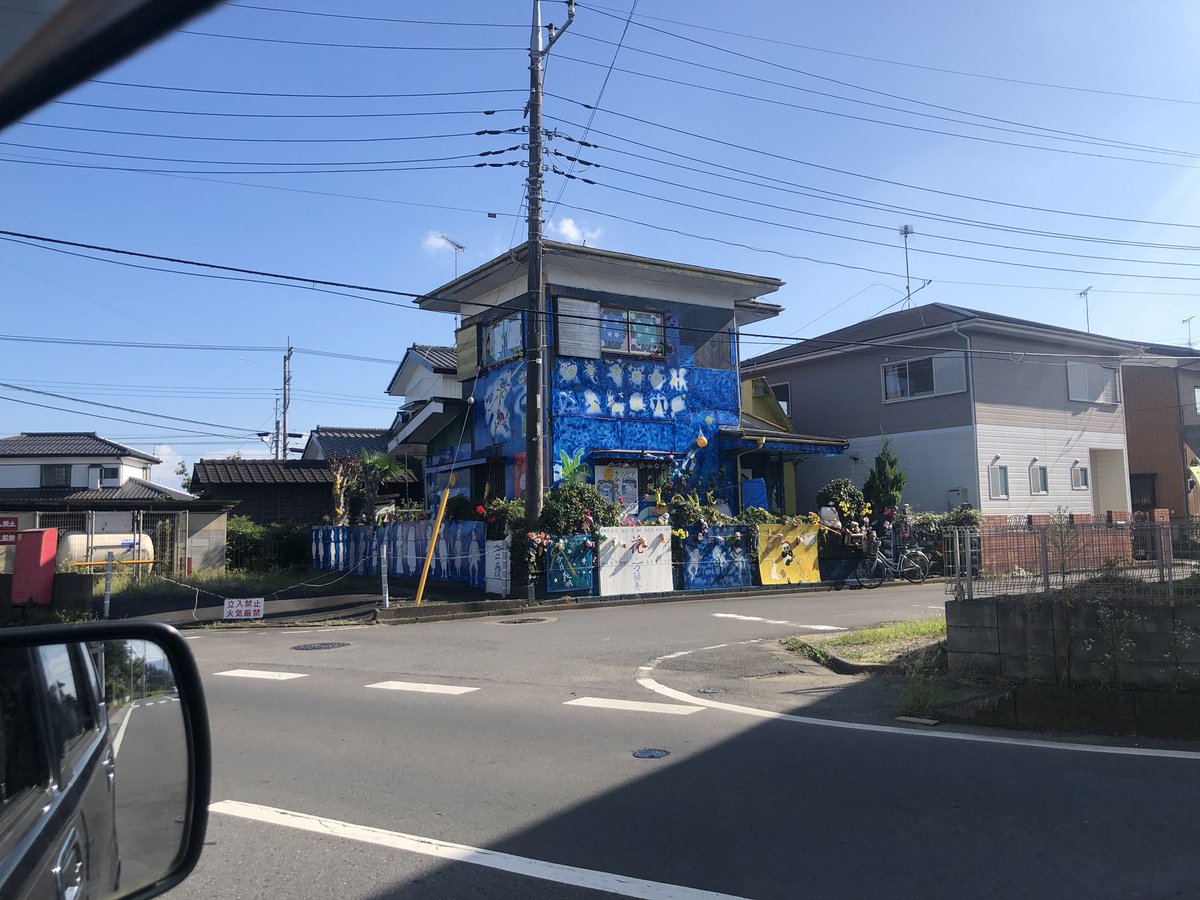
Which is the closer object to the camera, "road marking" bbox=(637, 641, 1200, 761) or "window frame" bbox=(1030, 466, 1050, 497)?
"road marking" bbox=(637, 641, 1200, 761)

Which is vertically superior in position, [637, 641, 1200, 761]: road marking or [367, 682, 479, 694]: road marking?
[367, 682, 479, 694]: road marking

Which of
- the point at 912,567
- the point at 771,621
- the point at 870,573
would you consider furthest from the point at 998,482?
the point at 771,621

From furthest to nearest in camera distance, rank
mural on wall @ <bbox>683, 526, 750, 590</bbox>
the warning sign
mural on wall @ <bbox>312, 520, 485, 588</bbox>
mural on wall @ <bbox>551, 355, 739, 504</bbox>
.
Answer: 1. mural on wall @ <bbox>551, 355, 739, 504</bbox>
2. mural on wall @ <bbox>683, 526, 750, 590</bbox>
3. mural on wall @ <bbox>312, 520, 485, 588</bbox>
4. the warning sign

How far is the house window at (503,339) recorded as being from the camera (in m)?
24.4

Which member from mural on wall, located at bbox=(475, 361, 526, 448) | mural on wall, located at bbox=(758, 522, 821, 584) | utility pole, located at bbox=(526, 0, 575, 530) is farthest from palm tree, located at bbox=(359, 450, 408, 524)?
mural on wall, located at bbox=(758, 522, 821, 584)

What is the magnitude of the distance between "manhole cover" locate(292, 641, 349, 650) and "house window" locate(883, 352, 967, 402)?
2059cm

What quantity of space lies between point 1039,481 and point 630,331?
1464cm

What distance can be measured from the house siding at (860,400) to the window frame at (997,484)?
173 centimetres

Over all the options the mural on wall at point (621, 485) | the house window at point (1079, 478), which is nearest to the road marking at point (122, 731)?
the mural on wall at point (621, 485)

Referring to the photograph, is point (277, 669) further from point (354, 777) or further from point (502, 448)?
point (502, 448)

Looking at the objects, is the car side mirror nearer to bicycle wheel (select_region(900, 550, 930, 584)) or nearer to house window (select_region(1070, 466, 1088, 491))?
bicycle wheel (select_region(900, 550, 930, 584))

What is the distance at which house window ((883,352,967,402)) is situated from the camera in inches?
1087

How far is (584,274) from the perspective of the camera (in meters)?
24.5

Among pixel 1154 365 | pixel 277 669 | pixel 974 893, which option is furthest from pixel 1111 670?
pixel 1154 365
